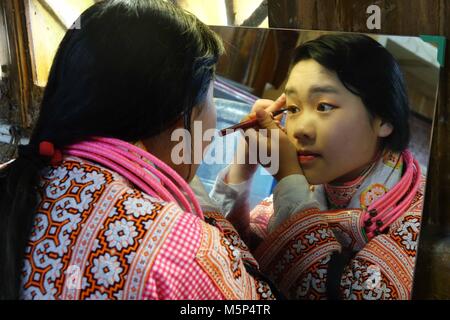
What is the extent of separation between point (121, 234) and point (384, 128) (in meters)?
0.64

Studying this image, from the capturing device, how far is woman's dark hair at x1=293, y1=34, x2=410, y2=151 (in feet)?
3.95

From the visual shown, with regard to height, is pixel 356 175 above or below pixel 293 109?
below

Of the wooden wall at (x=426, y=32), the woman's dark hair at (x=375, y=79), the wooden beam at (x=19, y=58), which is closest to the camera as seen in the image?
the woman's dark hair at (x=375, y=79)

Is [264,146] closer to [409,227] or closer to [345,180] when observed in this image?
[345,180]

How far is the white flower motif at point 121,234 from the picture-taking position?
0.87 metres

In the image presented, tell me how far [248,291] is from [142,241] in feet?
0.87

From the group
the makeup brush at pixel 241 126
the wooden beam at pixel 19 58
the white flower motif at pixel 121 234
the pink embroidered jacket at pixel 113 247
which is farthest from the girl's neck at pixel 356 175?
the wooden beam at pixel 19 58

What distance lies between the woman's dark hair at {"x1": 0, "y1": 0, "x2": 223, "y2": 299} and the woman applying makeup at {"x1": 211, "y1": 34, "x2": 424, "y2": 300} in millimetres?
322

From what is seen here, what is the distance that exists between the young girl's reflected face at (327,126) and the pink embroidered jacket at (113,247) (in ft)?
1.29

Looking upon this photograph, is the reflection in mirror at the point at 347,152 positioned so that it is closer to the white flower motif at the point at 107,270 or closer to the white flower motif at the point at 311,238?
the white flower motif at the point at 311,238

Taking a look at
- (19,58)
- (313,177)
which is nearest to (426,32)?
(313,177)

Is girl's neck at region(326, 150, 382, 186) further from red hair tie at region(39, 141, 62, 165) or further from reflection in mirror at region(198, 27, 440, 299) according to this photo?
red hair tie at region(39, 141, 62, 165)

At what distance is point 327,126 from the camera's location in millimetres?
1215

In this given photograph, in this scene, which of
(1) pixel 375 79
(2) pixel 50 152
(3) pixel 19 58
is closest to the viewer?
(2) pixel 50 152
